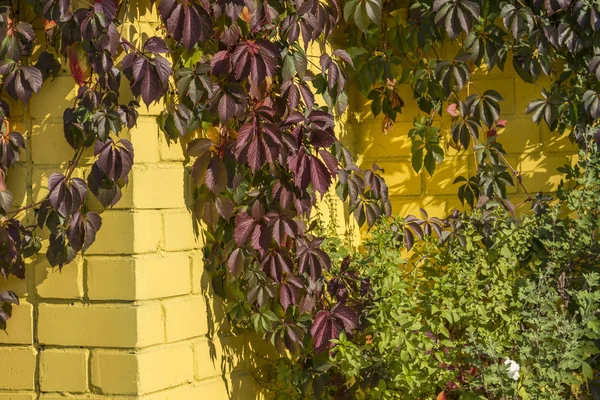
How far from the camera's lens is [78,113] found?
2430 millimetres

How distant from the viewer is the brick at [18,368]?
2.57m

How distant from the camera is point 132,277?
2.46 meters

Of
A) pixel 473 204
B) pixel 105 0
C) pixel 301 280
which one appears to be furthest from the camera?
pixel 473 204

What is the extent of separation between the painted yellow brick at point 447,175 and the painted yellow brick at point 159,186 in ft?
3.61

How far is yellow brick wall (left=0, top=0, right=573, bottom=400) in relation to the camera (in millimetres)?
2480

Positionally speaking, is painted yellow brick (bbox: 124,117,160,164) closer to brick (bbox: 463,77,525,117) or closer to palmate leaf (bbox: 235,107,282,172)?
palmate leaf (bbox: 235,107,282,172)

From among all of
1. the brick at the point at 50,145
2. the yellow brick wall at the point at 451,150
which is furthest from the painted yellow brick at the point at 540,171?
the brick at the point at 50,145

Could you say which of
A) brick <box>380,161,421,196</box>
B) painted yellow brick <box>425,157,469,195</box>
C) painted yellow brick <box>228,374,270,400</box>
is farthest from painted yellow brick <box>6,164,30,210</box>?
painted yellow brick <box>425,157,469,195</box>

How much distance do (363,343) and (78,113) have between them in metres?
1.14

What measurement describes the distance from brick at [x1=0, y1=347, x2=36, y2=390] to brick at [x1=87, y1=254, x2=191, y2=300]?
0.27 meters

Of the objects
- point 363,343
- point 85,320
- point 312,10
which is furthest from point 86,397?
point 312,10

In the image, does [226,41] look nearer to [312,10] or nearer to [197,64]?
[197,64]

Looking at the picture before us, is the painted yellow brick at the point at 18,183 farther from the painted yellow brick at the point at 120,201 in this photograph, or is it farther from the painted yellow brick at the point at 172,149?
the painted yellow brick at the point at 172,149

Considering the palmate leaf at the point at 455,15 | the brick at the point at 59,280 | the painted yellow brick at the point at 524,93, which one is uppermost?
the palmate leaf at the point at 455,15
